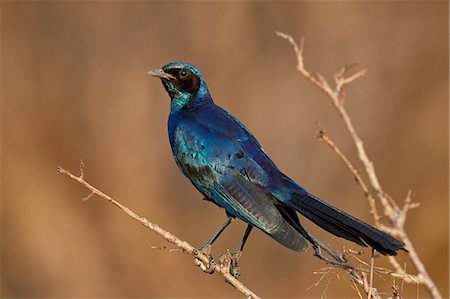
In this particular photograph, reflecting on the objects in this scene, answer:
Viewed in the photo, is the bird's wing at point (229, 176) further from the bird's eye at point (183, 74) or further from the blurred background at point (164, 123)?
the blurred background at point (164, 123)

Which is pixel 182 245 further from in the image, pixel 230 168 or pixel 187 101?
pixel 187 101

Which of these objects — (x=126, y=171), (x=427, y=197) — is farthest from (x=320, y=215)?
(x=126, y=171)

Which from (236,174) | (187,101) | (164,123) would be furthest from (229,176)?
(164,123)

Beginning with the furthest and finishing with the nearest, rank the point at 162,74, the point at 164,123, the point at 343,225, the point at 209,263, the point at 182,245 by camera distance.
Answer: the point at 164,123
the point at 162,74
the point at 209,263
the point at 343,225
the point at 182,245

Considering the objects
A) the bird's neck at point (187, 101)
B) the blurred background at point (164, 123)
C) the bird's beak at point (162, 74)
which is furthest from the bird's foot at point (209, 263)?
the blurred background at point (164, 123)

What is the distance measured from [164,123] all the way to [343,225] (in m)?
5.82

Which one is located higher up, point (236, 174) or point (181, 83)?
point (181, 83)

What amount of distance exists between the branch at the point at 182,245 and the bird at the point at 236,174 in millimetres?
297

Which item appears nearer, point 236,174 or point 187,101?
point 236,174

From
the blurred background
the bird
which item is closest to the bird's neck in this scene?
the bird

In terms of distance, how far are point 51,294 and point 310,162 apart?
336 cm

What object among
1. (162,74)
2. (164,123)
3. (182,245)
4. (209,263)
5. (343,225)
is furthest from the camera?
(164,123)

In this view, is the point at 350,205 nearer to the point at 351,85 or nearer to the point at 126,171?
the point at 351,85

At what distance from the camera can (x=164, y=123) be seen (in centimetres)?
999
